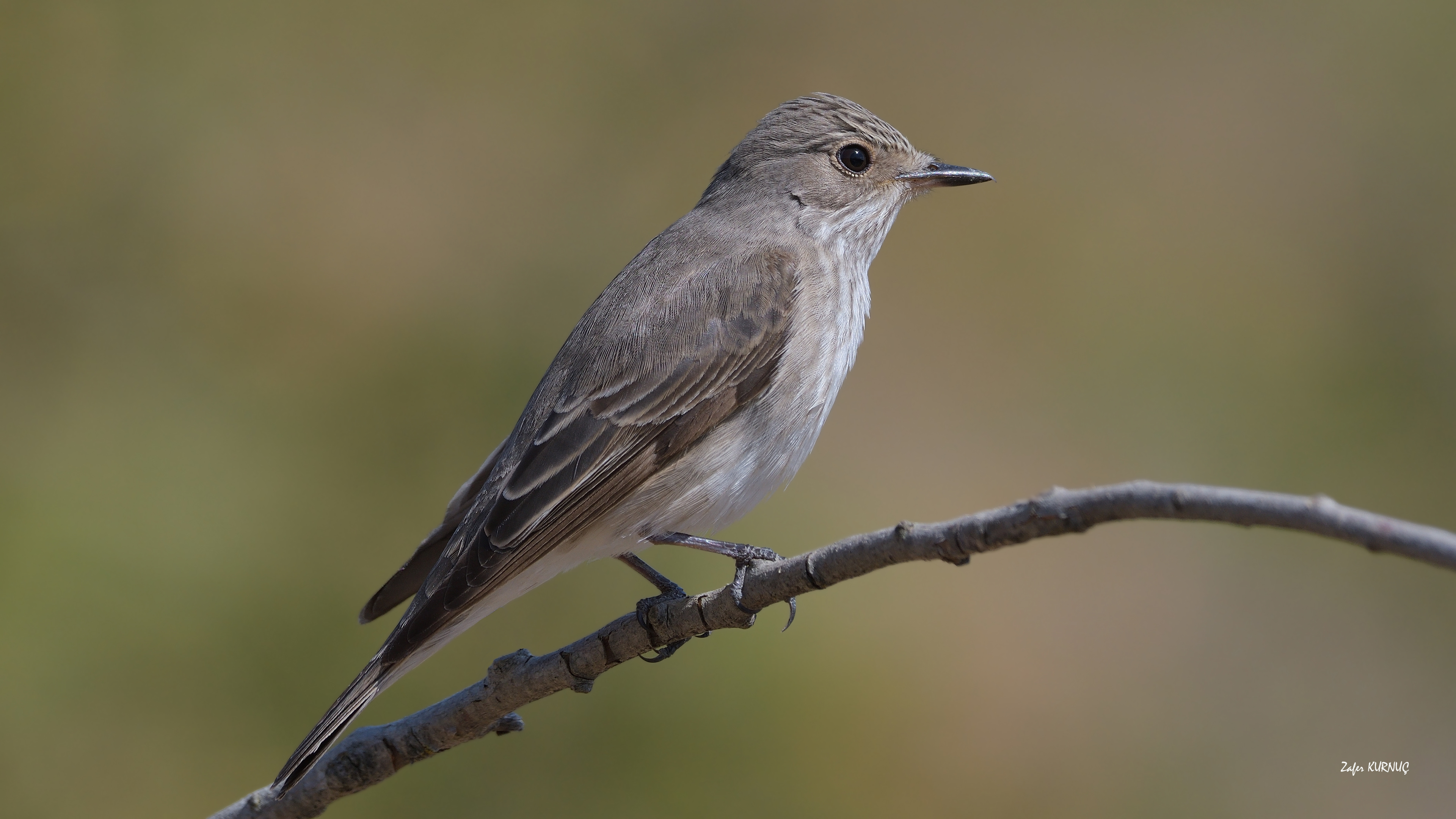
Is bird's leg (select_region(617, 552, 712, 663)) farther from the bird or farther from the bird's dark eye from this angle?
the bird's dark eye

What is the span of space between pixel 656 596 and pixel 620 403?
0.81m

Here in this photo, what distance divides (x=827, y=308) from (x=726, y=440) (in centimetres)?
66

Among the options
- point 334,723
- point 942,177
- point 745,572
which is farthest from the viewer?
point 942,177

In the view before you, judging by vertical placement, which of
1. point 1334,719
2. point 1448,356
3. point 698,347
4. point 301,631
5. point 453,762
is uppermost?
point 1448,356

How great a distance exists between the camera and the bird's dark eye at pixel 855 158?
4.43 metres

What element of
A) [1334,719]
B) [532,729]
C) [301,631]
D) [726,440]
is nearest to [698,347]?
[726,440]

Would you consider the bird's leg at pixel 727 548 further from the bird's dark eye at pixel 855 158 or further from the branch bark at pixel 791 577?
the bird's dark eye at pixel 855 158

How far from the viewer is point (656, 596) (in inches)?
122

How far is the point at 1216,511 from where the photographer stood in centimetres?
157

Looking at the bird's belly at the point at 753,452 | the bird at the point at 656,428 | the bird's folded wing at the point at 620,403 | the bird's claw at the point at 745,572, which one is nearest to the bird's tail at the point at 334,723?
the bird at the point at 656,428

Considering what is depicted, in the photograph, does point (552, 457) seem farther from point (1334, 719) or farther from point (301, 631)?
point (1334, 719)

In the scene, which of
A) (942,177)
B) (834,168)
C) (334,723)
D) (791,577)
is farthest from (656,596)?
(942,177)

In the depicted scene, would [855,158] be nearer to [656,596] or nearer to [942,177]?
[942,177]

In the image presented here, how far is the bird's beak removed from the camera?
14.4ft
